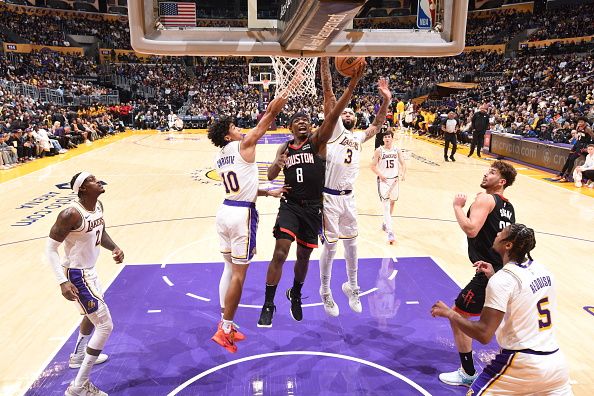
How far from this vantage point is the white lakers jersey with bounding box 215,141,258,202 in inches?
175

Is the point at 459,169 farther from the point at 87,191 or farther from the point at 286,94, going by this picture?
the point at 87,191

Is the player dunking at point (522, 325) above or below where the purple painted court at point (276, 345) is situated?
above

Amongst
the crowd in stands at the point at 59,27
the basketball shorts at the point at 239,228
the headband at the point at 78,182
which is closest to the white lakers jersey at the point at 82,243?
the headband at the point at 78,182

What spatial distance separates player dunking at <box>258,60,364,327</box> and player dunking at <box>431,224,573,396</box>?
2083mm

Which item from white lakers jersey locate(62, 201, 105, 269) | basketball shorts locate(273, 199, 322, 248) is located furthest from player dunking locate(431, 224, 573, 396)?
white lakers jersey locate(62, 201, 105, 269)

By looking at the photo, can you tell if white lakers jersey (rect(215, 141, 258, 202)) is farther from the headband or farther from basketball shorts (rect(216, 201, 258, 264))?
the headband

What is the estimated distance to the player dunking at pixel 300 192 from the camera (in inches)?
183

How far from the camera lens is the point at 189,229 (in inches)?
340

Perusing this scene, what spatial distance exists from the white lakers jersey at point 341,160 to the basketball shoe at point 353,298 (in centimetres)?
112

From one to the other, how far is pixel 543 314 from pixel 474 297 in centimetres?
95

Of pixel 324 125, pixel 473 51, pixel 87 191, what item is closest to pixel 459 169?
pixel 324 125

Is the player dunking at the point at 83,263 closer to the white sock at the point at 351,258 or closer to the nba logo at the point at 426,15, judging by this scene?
the white sock at the point at 351,258

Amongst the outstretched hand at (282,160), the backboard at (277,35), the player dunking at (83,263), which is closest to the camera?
the backboard at (277,35)

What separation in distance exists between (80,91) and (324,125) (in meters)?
27.3
